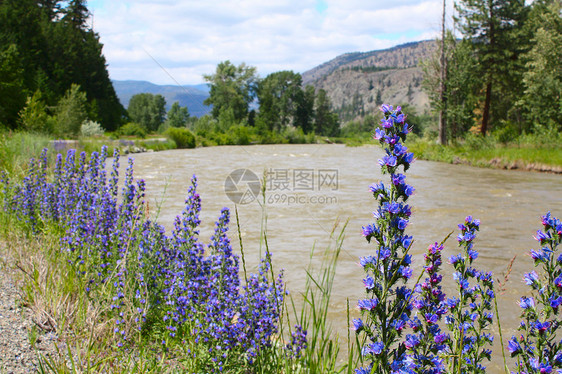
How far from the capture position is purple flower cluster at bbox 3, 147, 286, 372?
9.04 feet

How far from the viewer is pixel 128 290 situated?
350cm

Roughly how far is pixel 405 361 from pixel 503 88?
128 ft

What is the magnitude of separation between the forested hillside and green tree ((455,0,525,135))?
28.5 meters

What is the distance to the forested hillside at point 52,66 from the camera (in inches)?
1034

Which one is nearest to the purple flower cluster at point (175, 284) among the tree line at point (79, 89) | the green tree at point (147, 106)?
the tree line at point (79, 89)

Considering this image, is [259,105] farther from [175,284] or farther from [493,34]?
[175,284]

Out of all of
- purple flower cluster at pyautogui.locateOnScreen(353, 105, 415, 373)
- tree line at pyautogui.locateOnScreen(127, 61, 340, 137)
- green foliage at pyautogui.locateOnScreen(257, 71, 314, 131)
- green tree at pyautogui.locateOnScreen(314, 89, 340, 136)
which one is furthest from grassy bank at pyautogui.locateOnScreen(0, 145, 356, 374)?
green tree at pyautogui.locateOnScreen(314, 89, 340, 136)

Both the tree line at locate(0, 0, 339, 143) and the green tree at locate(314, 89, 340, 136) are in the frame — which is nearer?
the tree line at locate(0, 0, 339, 143)

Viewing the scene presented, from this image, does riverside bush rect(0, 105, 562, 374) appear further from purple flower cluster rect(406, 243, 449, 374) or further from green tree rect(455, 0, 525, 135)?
green tree rect(455, 0, 525, 135)

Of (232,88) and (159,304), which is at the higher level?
(232,88)

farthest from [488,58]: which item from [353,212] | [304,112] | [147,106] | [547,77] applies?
[147,106]

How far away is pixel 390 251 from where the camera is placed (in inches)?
61.2

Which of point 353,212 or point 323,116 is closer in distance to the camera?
point 353,212

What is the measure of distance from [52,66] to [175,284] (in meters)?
54.1
